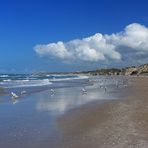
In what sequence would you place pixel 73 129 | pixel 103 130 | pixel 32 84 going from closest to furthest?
pixel 103 130, pixel 73 129, pixel 32 84

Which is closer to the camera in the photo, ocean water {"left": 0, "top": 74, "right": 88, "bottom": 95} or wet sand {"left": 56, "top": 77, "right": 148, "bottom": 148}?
wet sand {"left": 56, "top": 77, "right": 148, "bottom": 148}

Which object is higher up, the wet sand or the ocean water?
the ocean water

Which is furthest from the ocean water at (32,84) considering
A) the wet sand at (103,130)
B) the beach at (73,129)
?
the wet sand at (103,130)

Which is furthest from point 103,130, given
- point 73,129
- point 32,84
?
point 32,84

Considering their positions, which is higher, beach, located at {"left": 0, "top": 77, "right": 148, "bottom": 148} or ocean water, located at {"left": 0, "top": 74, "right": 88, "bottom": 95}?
ocean water, located at {"left": 0, "top": 74, "right": 88, "bottom": 95}

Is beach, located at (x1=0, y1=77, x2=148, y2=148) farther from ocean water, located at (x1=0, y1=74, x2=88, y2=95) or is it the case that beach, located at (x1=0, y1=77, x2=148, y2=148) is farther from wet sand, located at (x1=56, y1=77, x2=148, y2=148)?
ocean water, located at (x1=0, y1=74, x2=88, y2=95)

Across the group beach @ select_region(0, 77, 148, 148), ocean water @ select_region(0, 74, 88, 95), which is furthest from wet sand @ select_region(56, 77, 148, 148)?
ocean water @ select_region(0, 74, 88, 95)

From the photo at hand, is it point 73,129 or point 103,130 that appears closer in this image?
point 103,130

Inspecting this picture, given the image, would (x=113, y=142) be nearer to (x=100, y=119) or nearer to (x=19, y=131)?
(x=19, y=131)

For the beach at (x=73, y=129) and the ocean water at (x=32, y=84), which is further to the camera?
the ocean water at (x=32, y=84)

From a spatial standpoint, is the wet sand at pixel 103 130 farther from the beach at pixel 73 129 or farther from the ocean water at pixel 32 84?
the ocean water at pixel 32 84

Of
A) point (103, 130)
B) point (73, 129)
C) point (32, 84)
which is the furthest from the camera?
point (32, 84)

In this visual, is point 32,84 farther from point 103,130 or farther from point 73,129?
point 103,130

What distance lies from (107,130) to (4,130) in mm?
4052
